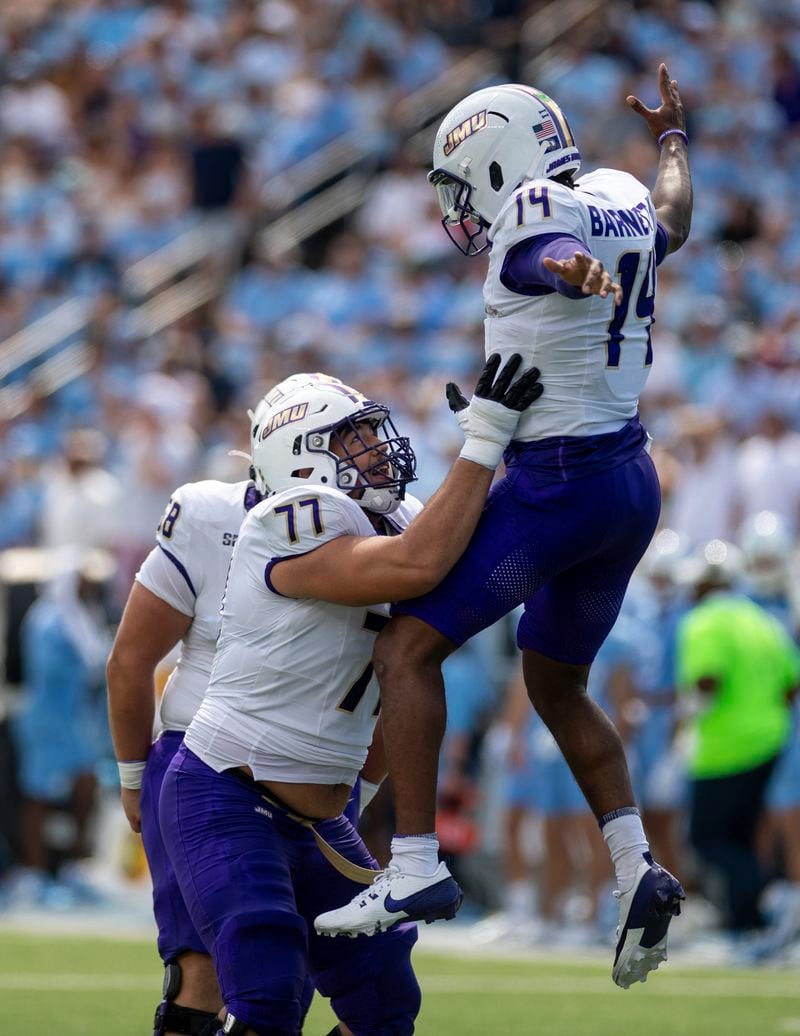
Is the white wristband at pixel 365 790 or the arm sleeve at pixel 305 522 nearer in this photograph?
the arm sleeve at pixel 305 522

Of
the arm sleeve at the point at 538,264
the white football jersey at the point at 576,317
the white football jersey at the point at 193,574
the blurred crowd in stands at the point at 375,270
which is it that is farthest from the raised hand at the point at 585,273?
the blurred crowd in stands at the point at 375,270

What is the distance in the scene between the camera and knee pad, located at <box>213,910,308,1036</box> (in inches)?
172

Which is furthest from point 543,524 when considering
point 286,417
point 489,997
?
point 489,997

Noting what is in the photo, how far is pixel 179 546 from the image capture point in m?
5.20

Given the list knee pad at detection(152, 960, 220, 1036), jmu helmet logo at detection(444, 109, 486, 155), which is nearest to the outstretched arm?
jmu helmet logo at detection(444, 109, 486, 155)

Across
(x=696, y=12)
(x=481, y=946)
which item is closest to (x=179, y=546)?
(x=481, y=946)

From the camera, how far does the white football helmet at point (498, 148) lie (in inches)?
186

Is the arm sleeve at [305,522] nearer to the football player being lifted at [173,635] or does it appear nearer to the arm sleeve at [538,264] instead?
the football player being lifted at [173,635]

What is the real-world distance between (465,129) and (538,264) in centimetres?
49

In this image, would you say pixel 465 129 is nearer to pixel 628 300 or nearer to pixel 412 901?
pixel 628 300

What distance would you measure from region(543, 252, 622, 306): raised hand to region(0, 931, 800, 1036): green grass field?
13.6ft

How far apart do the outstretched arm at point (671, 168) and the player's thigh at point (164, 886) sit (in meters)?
1.86

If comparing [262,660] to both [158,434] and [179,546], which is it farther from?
[158,434]

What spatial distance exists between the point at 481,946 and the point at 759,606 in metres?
2.30
